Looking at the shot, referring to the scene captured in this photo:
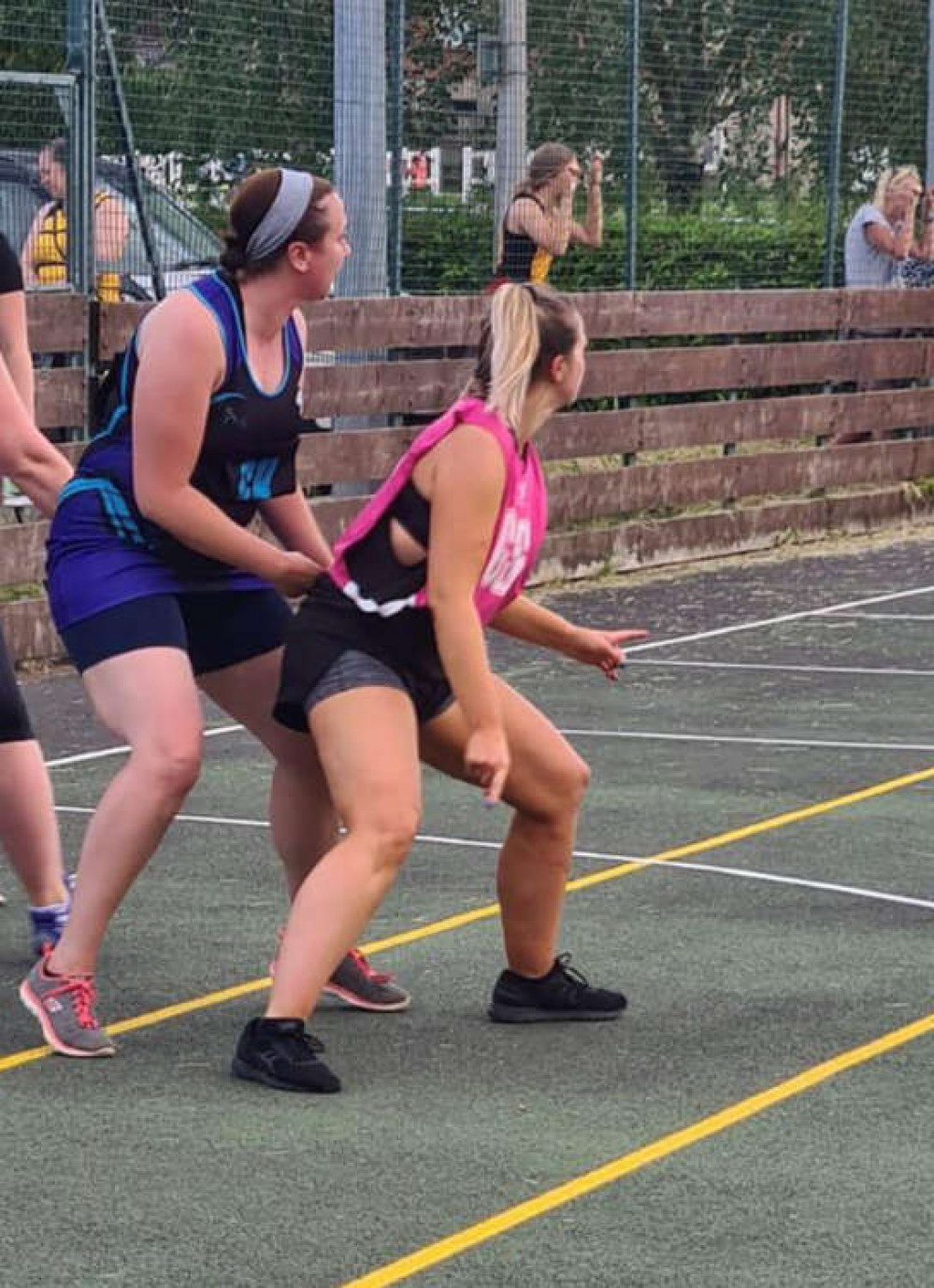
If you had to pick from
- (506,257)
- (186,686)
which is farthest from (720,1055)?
(506,257)

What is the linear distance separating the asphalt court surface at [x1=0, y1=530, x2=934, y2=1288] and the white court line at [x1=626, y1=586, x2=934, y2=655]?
297cm

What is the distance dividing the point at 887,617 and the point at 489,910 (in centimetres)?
665

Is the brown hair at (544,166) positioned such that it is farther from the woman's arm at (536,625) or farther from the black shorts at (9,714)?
the woman's arm at (536,625)

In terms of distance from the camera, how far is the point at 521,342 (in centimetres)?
572

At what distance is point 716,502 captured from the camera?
16641 mm

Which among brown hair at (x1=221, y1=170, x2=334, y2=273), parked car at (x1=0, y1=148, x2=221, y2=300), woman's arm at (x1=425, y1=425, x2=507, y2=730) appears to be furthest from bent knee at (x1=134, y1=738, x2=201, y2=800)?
parked car at (x1=0, y1=148, x2=221, y2=300)

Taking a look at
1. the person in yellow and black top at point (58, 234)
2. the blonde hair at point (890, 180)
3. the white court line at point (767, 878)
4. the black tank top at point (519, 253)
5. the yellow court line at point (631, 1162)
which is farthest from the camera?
the blonde hair at point (890, 180)

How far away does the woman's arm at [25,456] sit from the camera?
21.0ft

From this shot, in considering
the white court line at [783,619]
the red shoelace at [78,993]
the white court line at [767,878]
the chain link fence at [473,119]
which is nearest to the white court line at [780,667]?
the white court line at [783,619]

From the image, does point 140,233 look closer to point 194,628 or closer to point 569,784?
point 194,628

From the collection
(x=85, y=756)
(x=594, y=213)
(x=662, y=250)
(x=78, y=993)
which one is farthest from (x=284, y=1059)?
(x=662, y=250)

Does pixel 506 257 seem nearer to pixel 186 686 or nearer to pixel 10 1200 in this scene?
pixel 186 686

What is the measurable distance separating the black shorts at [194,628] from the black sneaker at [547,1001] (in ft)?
2.85

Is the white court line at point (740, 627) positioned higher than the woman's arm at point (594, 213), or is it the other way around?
the woman's arm at point (594, 213)
